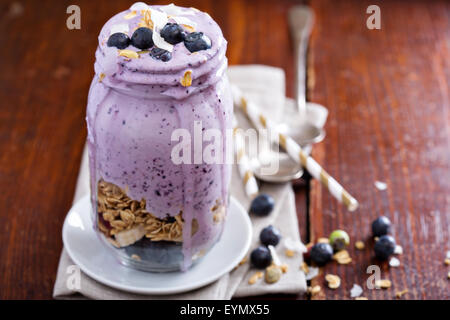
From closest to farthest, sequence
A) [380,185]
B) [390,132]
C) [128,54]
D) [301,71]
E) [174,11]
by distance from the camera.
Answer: [128,54] < [174,11] < [380,185] < [390,132] < [301,71]

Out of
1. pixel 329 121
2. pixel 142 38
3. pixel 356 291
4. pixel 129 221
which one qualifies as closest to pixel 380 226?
pixel 356 291

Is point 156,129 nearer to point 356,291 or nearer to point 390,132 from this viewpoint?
point 356,291

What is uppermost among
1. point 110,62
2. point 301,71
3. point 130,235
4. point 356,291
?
point 110,62

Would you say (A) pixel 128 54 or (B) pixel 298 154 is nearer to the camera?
(A) pixel 128 54

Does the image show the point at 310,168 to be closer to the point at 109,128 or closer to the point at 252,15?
the point at 109,128

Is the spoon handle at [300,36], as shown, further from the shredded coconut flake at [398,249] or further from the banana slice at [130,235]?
the banana slice at [130,235]
